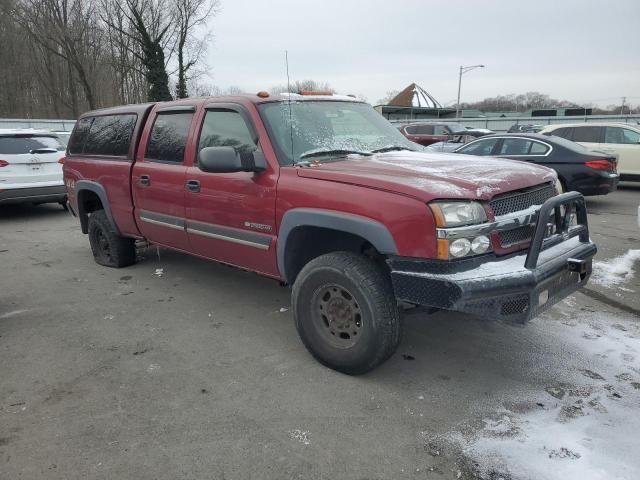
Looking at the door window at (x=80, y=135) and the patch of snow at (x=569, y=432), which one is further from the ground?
the door window at (x=80, y=135)

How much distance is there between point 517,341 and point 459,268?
1.47m

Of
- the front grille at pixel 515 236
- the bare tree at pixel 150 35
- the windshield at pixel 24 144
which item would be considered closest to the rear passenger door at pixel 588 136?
the front grille at pixel 515 236

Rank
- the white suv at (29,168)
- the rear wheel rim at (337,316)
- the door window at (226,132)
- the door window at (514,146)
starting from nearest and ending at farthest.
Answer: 1. the rear wheel rim at (337,316)
2. the door window at (226,132)
3. the white suv at (29,168)
4. the door window at (514,146)

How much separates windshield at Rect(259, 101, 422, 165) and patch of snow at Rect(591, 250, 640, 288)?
2.59 metres

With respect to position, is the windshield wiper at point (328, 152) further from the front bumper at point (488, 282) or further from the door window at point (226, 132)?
the front bumper at point (488, 282)

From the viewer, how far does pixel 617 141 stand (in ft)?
38.3

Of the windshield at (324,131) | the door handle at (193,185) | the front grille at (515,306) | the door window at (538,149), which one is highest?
the windshield at (324,131)

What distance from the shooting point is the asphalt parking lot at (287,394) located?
254 centimetres

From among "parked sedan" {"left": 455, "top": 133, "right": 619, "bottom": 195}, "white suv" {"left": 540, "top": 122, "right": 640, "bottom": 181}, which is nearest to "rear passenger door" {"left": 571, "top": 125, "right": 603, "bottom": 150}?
"white suv" {"left": 540, "top": 122, "right": 640, "bottom": 181}

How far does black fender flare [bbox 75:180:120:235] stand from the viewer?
557 cm

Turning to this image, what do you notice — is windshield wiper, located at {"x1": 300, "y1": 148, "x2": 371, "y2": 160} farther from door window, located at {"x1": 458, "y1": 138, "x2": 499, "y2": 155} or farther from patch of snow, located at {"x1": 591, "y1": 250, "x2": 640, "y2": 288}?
door window, located at {"x1": 458, "y1": 138, "x2": 499, "y2": 155}

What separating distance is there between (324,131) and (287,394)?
205 centimetres

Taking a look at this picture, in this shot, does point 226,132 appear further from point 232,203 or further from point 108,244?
point 108,244

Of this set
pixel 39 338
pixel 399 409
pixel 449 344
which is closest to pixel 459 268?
pixel 399 409
